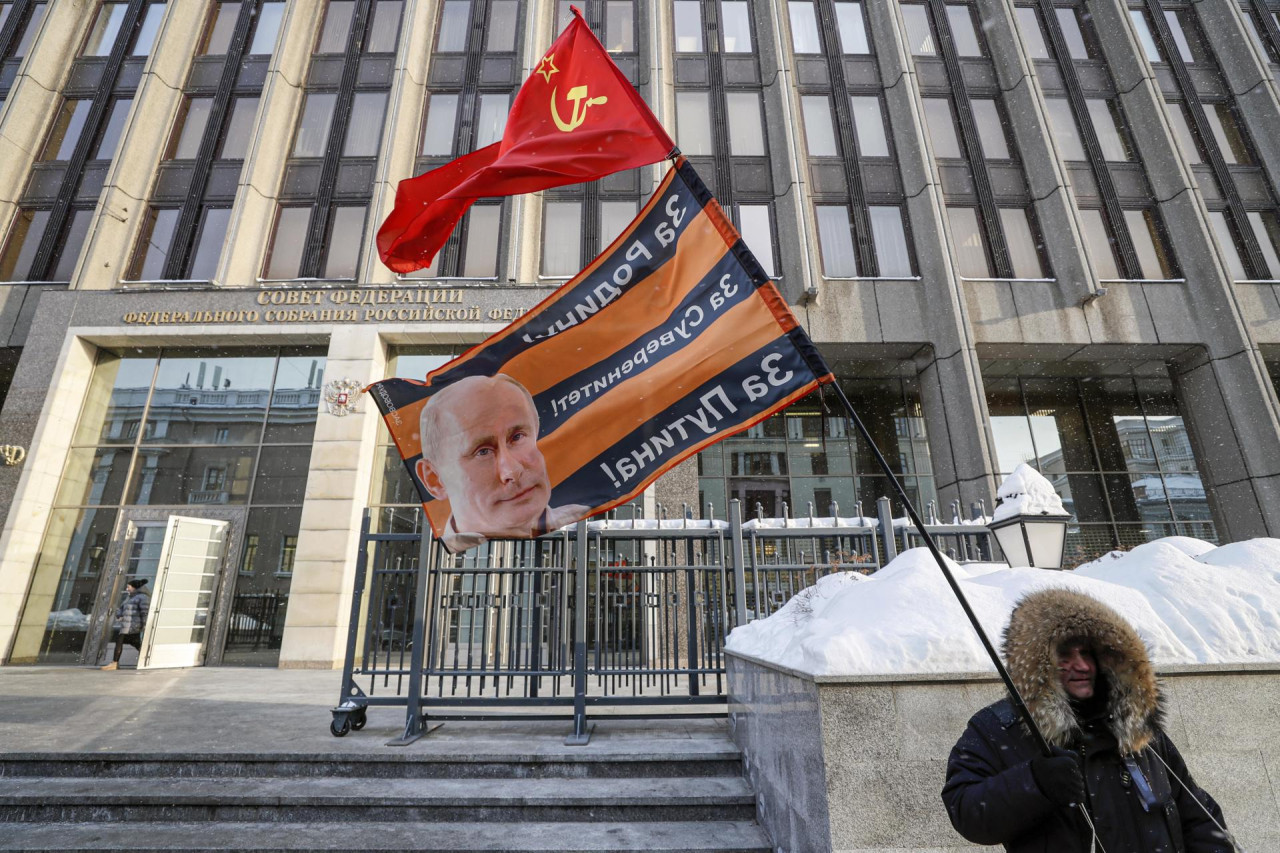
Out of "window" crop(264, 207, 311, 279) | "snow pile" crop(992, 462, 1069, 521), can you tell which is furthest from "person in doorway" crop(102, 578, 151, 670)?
"snow pile" crop(992, 462, 1069, 521)

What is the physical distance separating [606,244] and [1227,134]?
61.5 ft

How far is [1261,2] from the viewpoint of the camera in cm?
2006

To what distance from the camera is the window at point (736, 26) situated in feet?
61.8

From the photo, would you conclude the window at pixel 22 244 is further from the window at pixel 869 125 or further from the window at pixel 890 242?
the window at pixel 869 125

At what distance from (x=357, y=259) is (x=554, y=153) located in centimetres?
1468

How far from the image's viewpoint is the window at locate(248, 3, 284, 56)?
60.5 feet

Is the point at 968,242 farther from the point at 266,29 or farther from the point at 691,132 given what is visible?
the point at 266,29

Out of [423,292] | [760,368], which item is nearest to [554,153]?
[760,368]

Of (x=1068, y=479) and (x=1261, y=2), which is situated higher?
(x=1261, y=2)

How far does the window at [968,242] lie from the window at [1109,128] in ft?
15.0

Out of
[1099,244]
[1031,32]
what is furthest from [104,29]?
[1099,244]

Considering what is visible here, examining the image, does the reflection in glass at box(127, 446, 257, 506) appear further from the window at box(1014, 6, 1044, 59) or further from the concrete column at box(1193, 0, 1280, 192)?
the concrete column at box(1193, 0, 1280, 192)

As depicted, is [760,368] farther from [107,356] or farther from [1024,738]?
[107,356]

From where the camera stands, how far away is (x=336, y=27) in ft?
62.0
